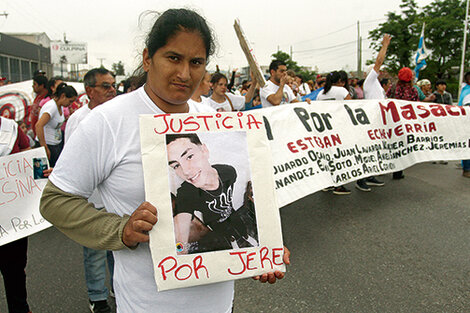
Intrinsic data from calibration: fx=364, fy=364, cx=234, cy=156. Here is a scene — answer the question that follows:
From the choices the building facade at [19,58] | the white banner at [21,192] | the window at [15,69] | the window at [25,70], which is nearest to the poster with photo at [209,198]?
the white banner at [21,192]

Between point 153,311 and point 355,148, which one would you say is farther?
point 355,148

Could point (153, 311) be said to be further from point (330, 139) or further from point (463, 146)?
point (463, 146)

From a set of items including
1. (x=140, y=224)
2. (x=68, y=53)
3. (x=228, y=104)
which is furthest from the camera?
(x=68, y=53)

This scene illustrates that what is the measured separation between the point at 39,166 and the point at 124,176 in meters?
2.35

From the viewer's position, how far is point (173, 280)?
1.12 meters

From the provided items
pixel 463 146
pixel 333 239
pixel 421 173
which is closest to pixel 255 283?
pixel 333 239

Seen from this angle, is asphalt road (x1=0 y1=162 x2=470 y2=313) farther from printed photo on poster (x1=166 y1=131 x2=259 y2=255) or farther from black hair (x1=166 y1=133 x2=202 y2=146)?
black hair (x1=166 y1=133 x2=202 y2=146)

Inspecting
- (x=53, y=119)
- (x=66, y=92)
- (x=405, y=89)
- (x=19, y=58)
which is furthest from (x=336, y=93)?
(x=19, y=58)

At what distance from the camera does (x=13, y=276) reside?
2.60 meters

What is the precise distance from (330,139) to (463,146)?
2.85 m

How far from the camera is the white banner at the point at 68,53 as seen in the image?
52562mm

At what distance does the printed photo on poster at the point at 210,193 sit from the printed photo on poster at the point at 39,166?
97.1 inches

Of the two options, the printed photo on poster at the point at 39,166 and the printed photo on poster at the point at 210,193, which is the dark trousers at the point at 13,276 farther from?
the printed photo on poster at the point at 210,193

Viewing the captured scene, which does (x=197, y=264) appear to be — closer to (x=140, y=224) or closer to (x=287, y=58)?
(x=140, y=224)
